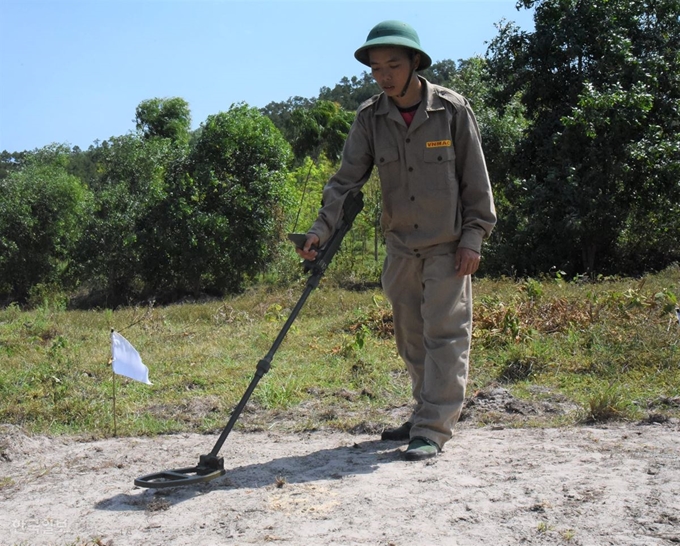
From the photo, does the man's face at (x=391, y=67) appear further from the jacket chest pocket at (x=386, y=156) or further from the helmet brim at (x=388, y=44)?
the jacket chest pocket at (x=386, y=156)

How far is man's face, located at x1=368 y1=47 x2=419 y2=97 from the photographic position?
4027 millimetres

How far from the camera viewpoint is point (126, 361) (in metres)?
4.66

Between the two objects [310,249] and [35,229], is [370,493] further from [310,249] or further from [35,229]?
[35,229]

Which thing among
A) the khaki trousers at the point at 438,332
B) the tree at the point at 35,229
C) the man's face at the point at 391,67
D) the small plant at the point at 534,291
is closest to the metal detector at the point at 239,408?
the khaki trousers at the point at 438,332

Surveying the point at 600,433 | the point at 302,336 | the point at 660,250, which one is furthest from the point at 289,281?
the point at 600,433

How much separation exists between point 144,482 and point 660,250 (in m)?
11.7

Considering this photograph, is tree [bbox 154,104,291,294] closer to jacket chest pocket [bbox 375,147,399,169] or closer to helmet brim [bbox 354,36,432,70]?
jacket chest pocket [bbox 375,147,399,169]

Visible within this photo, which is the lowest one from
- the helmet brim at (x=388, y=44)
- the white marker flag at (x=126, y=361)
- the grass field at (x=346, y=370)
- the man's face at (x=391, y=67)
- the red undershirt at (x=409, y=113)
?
the grass field at (x=346, y=370)

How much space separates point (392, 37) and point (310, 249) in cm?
112

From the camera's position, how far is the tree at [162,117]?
30.9 metres

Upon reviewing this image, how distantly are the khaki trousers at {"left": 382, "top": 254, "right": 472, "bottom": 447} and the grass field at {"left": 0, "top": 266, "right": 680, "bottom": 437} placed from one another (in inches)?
30.8

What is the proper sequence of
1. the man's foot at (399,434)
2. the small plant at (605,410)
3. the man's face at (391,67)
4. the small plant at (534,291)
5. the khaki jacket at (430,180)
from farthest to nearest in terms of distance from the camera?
the small plant at (534,291) → the small plant at (605,410) → the man's foot at (399,434) → the khaki jacket at (430,180) → the man's face at (391,67)

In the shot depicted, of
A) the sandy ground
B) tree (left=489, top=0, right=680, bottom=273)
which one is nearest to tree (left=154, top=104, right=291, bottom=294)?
tree (left=489, top=0, right=680, bottom=273)

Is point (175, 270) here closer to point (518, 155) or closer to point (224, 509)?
point (518, 155)
